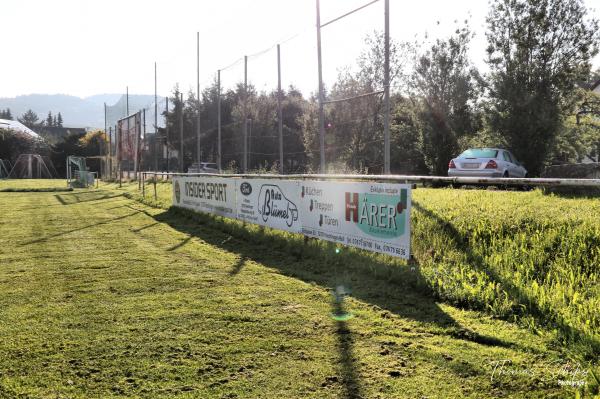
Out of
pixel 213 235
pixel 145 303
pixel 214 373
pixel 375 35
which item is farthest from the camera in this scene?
pixel 375 35

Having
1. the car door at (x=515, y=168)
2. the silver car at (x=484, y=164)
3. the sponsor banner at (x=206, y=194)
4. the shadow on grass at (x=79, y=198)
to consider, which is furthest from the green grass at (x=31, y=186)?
the car door at (x=515, y=168)

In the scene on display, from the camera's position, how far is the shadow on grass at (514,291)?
153 inches

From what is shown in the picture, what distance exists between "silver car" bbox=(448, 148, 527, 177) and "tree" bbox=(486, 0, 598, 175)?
5.19m

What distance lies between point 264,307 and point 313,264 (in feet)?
7.63

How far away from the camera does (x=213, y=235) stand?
1047 cm

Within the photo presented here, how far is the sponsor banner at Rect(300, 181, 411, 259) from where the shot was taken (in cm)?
614

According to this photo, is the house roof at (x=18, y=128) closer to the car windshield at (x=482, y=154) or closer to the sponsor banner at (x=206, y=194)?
the sponsor banner at (x=206, y=194)

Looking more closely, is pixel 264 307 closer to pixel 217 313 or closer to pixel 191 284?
pixel 217 313

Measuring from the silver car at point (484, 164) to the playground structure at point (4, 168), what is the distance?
56.9 metres

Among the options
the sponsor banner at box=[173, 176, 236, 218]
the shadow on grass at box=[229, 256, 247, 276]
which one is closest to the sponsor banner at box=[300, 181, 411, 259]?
the shadow on grass at box=[229, 256, 247, 276]

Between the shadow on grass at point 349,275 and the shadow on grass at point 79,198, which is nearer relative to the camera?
the shadow on grass at point 349,275

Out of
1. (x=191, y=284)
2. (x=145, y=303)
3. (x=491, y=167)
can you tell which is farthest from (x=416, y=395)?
(x=491, y=167)

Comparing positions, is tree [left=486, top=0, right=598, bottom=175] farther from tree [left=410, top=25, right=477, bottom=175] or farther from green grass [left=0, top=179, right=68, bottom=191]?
green grass [left=0, top=179, right=68, bottom=191]

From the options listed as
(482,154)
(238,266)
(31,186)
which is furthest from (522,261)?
(31,186)
